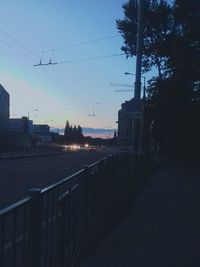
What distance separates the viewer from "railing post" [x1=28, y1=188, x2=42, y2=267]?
563 centimetres

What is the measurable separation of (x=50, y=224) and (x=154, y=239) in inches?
163

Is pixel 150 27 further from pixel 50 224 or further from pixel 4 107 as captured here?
pixel 4 107

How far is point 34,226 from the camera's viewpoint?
18.8 feet

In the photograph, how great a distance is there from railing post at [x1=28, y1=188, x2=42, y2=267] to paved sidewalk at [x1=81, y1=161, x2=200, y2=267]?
2.79m

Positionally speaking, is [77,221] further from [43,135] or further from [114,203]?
[43,135]

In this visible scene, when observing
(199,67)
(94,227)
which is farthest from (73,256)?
(199,67)

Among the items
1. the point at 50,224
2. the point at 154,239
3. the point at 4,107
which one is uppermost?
the point at 4,107

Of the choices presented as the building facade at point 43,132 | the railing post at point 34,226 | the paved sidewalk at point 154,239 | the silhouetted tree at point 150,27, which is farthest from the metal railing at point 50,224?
the building facade at point 43,132

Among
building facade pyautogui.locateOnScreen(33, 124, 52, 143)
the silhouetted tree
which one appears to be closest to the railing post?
the silhouetted tree

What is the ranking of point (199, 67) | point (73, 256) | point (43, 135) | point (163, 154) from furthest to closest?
point (43, 135) < point (163, 154) < point (199, 67) < point (73, 256)

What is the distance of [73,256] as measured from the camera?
8414 mm

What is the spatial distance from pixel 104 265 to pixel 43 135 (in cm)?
16802

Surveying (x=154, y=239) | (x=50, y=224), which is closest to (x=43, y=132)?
(x=154, y=239)

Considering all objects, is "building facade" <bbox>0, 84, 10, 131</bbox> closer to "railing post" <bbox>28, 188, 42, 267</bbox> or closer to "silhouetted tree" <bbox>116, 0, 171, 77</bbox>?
"silhouetted tree" <bbox>116, 0, 171, 77</bbox>
